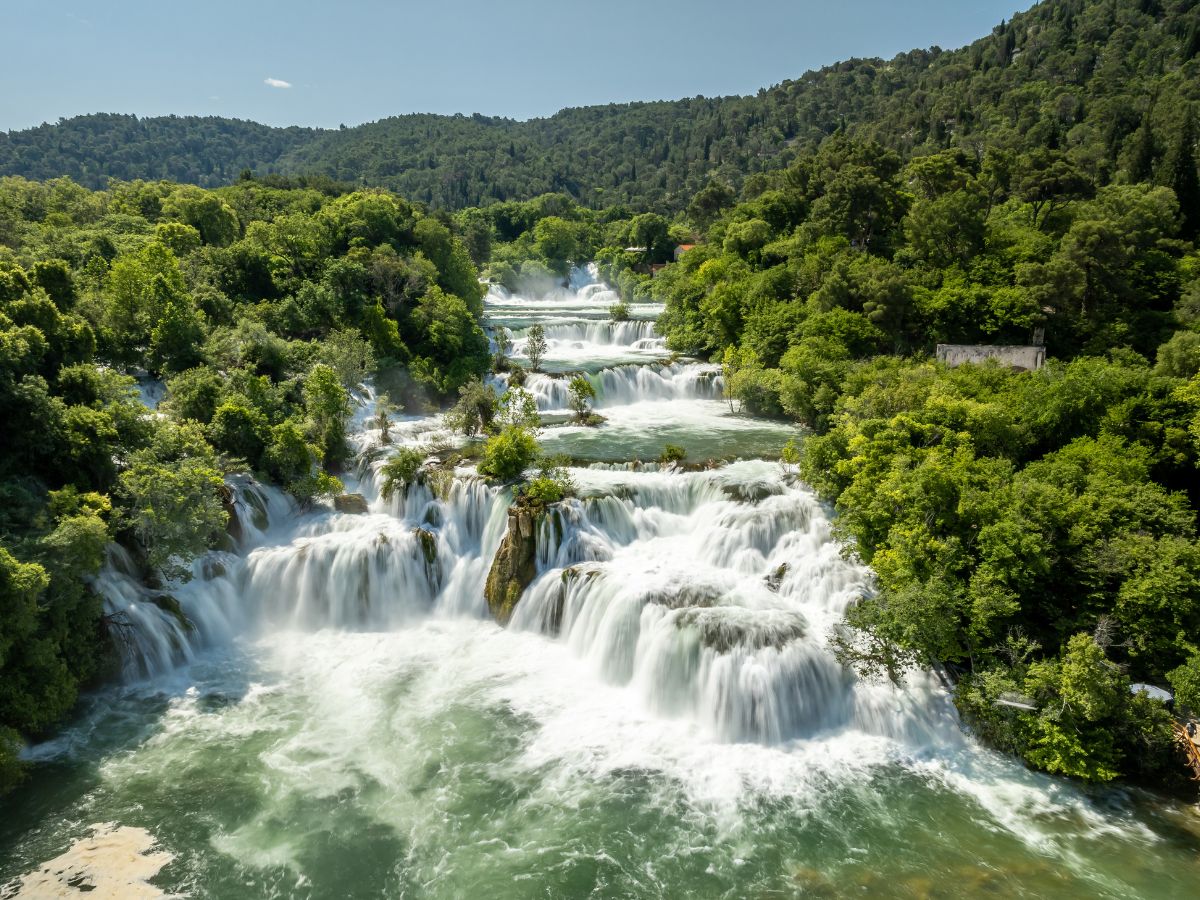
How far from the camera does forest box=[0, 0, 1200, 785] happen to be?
15484 millimetres

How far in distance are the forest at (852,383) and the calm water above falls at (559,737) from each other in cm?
147

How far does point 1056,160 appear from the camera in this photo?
42.0 meters

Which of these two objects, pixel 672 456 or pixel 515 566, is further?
pixel 672 456

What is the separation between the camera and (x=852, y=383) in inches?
1161

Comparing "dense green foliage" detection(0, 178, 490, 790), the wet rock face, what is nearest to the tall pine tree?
"dense green foliage" detection(0, 178, 490, 790)

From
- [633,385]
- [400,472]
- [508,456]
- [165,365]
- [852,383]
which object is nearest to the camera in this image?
[508,456]

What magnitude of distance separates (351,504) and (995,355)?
29477 millimetres

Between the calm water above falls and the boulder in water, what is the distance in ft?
1.92

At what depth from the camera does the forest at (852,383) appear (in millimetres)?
15484

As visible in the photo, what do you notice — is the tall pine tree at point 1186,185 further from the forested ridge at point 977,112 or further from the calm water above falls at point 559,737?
the calm water above falls at point 559,737

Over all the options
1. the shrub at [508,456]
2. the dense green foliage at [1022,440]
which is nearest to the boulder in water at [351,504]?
the shrub at [508,456]

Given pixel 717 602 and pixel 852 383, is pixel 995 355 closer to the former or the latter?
pixel 852 383

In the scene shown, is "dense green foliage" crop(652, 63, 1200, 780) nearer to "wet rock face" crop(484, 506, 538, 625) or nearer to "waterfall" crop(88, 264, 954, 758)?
"waterfall" crop(88, 264, 954, 758)


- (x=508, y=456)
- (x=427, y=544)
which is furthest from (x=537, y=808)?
(x=508, y=456)
